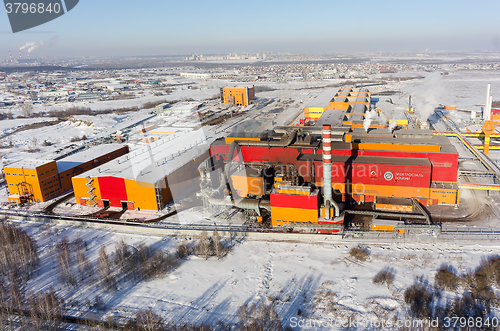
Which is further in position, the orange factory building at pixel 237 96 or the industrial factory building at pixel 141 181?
the orange factory building at pixel 237 96

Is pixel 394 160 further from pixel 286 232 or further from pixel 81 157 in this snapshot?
pixel 81 157

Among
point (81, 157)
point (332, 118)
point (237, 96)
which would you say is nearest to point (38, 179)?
point (81, 157)

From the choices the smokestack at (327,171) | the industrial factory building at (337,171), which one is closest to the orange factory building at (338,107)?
the industrial factory building at (337,171)

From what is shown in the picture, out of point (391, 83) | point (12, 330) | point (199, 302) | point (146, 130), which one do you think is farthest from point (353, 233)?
point (391, 83)

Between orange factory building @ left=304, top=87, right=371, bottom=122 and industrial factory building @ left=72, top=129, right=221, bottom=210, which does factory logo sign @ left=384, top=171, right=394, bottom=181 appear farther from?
orange factory building @ left=304, top=87, right=371, bottom=122

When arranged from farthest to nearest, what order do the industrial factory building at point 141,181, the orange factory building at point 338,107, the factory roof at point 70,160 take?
the orange factory building at point 338,107, the factory roof at point 70,160, the industrial factory building at point 141,181

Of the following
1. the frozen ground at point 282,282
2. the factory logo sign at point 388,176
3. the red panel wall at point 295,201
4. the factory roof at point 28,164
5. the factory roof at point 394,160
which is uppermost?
the factory roof at point 28,164

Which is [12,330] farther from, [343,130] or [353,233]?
[343,130]

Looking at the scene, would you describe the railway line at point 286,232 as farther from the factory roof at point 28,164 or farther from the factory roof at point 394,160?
the factory roof at point 28,164
